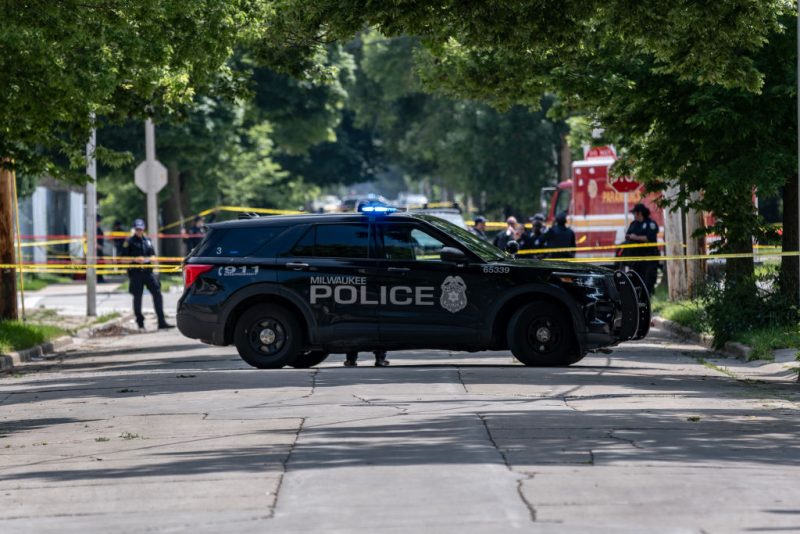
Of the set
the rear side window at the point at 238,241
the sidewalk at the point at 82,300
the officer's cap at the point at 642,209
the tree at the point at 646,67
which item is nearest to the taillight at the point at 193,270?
the rear side window at the point at 238,241

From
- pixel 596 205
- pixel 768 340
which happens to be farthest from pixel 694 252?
pixel 596 205

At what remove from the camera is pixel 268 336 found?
17281 mm

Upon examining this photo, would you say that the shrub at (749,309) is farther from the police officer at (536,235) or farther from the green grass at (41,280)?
the green grass at (41,280)

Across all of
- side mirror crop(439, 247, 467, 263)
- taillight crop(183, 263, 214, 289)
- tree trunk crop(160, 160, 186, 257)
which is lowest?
taillight crop(183, 263, 214, 289)

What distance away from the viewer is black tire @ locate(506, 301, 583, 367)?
16.7 m

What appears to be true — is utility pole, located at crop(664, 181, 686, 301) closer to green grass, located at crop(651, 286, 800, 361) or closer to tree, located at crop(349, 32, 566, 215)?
green grass, located at crop(651, 286, 800, 361)

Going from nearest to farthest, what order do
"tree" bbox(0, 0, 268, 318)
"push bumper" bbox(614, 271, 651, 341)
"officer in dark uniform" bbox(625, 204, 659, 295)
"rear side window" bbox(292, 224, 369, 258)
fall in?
1. "tree" bbox(0, 0, 268, 318)
2. "push bumper" bbox(614, 271, 651, 341)
3. "rear side window" bbox(292, 224, 369, 258)
4. "officer in dark uniform" bbox(625, 204, 659, 295)

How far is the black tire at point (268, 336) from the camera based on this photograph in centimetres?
1716

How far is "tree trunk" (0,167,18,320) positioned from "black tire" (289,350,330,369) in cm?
826

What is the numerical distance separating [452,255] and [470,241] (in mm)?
522

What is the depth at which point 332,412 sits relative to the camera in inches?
504

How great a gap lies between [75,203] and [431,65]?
31.6 meters

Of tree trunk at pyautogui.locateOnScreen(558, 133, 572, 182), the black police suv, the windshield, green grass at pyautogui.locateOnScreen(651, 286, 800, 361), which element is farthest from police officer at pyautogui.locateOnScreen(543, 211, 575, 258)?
tree trunk at pyautogui.locateOnScreen(558, 133, 572, 182)

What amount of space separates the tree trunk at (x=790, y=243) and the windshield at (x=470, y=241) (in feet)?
15.4
